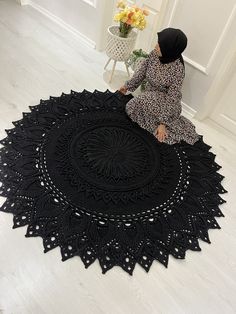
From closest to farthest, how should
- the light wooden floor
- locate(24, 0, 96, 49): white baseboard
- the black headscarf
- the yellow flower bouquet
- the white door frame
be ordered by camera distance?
the light wooden floor
the black headscarf
the white door frame
the yellow flower bouquet
locate(24, 0, 96, 49): white baseboard

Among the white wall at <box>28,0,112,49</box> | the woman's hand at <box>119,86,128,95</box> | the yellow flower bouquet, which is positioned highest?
the yellow flower bouquet

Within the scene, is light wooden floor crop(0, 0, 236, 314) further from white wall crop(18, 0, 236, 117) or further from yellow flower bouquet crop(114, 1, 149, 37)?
yellow flower bouquet crop(114, 1, 149, 37)

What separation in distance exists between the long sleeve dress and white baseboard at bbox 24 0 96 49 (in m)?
0.94

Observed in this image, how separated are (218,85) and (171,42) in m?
0.49

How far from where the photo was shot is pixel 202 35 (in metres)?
1.94

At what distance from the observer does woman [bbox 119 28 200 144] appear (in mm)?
1893

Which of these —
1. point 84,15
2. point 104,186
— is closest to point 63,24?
point 84,15

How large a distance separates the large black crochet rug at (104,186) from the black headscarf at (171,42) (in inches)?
20.0

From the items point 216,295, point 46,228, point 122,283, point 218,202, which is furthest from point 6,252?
point 218,202

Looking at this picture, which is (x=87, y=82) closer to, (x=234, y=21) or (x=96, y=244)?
(x=234, y=21)

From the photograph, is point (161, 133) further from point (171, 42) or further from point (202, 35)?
point (202, 35)

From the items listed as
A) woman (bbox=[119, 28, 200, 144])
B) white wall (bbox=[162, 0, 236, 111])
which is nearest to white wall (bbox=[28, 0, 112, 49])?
white wall (bbox=[162, 0, 236, 111])

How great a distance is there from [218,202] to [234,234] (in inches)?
7.7

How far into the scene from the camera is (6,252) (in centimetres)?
134
